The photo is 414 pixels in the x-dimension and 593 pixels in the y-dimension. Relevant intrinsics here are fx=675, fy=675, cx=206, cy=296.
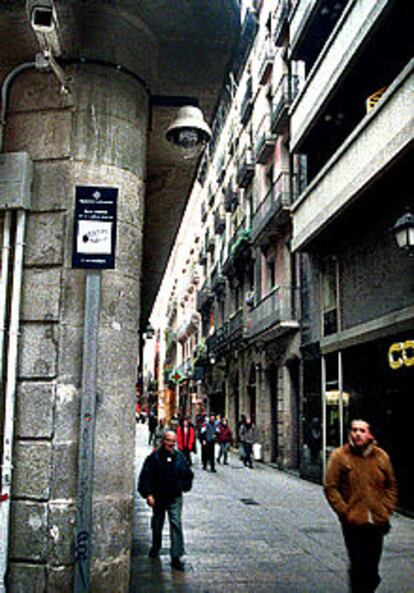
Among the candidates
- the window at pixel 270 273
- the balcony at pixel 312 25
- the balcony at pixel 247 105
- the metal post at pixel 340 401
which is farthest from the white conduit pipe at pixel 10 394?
the balcony at pixel 247 105

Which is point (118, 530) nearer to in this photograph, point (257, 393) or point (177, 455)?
point (177, 455)

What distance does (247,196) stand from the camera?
97.8 feet

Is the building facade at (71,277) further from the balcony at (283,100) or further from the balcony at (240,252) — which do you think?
the balcony at (240,252)

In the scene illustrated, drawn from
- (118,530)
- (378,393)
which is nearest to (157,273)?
(378,393)

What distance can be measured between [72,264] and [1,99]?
1.72 meters

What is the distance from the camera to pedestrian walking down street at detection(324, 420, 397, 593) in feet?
18.3

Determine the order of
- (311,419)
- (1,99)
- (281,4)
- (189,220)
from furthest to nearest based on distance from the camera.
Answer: (189,220)
(281,4)
(311,419)
(1,99)

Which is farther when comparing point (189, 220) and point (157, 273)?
point (189, 220)

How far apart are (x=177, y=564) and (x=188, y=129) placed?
475cm

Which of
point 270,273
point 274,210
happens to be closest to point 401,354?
point 274,210

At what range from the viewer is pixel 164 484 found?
8.08 metres

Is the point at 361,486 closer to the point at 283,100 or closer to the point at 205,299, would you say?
the point at 283,100

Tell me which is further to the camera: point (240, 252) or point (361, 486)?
point (240, 252)

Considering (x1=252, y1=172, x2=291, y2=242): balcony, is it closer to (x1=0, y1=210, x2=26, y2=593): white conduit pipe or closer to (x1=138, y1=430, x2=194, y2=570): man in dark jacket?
(x1=138, y1=430, x2=194, y2=570): man in dark jacket
